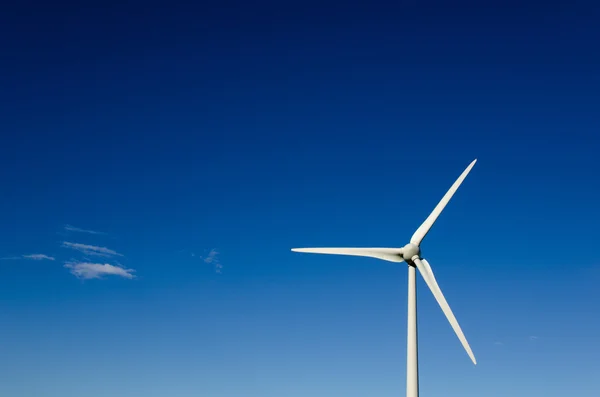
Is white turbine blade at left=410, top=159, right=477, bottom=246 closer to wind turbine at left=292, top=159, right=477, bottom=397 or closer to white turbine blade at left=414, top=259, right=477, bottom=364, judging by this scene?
wind turbine at left=292, top=159, right=477, bottom=397

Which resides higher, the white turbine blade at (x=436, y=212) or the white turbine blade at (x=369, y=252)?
the white turbine blade at (x=436, y=212)

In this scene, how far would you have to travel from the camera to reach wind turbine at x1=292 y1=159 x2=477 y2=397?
38.1 meters

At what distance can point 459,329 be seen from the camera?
136 feet

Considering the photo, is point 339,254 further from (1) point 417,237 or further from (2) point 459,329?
(2) point 459,329

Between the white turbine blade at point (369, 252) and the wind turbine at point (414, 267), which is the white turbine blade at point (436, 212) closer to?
the wind turbine at point (414, 267)

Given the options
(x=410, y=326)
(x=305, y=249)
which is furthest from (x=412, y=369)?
(x=305, y=249)

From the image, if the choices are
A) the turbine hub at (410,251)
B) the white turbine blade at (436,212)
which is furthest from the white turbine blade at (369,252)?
the white turbine blade at (436,212)

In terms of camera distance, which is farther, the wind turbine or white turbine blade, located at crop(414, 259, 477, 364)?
white turbine blade, located at crop(414, 259, 477, 364)

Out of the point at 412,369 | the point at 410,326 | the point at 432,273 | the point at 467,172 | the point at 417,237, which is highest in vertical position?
the point at 467,172

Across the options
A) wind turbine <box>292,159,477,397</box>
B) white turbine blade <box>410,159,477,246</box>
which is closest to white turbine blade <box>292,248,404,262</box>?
wind turbine <box>292,159,477,397</box>

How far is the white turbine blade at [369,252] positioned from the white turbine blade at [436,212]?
1.62 m

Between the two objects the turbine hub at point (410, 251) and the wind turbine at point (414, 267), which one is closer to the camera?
the wind turbine at point (414, 267)

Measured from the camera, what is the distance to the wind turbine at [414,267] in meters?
38.1

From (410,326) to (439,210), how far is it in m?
10.6
